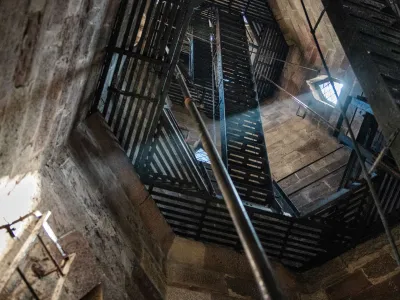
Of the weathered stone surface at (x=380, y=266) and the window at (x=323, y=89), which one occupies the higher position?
the window at (x=323, y=89)

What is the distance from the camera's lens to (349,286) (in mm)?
5895

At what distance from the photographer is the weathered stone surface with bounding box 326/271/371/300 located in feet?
19.0

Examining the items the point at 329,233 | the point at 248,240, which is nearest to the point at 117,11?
the point at 248,240

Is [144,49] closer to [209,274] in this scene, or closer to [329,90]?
[209,274]

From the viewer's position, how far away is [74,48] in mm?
3449

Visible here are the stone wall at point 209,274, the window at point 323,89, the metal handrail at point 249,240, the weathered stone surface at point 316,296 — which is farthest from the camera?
the window at point 323,89

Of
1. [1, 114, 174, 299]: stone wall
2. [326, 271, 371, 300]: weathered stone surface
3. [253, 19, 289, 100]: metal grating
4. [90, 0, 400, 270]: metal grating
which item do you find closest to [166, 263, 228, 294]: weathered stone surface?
[1, 114, 174, 299]: stone wall

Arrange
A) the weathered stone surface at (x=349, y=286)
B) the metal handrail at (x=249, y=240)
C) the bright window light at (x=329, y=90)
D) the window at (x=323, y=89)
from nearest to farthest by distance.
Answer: the metal handrail at (x=249, y=240) → the weathered stone surface at (x=349, y=286) → the window at (x=323, y=89) → the bright window light at (x=329, y=90)

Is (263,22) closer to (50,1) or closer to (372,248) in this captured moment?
(372,248)

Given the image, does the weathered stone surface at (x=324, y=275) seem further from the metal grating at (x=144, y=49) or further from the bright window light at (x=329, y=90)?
the bright window light at (x=329, y=90)

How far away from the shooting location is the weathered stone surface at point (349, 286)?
5781 mm

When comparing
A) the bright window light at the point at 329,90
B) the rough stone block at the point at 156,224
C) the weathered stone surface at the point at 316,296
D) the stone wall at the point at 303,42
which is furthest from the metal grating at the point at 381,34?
the stone wall at the point at 303,42

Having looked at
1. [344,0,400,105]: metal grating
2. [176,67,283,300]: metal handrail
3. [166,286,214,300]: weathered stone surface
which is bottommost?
[166,286,214,300]: weathered stone surface

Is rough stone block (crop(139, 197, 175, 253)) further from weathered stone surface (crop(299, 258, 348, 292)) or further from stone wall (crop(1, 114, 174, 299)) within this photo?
weathered stone surface (crop(299, 258, 348, 292))
